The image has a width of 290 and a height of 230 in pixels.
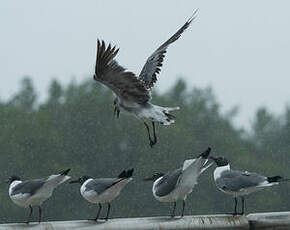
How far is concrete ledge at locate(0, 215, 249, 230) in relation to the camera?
6918 millimetres

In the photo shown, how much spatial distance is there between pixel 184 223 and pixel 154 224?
227mm

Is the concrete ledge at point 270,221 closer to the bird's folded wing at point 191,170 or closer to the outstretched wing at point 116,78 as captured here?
the bird's folded wing at point 191,170

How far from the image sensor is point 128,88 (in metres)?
8.74

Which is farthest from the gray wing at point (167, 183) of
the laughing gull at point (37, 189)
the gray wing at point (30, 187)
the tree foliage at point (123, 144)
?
the tree foliage at point (123, 144)

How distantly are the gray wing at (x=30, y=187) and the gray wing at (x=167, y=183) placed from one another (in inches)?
34.8

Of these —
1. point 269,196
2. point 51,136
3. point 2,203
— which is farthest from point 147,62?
point 51,136

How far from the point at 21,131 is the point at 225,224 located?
97.9 feet

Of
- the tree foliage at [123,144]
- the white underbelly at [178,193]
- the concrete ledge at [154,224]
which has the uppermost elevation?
the white underbelly at [178,193]

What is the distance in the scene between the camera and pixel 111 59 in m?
8.35

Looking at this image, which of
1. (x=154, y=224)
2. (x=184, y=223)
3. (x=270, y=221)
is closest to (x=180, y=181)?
(x=184, y=223)

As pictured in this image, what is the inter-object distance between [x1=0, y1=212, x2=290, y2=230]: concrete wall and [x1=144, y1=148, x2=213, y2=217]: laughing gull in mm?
514

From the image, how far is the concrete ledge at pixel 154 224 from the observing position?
692cm

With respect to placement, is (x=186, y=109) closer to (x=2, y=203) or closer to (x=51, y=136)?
(x=51, y=136)

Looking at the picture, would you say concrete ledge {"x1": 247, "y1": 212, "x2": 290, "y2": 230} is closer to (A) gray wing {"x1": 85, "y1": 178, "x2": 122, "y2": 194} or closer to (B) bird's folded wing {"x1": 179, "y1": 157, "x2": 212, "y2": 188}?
(B) bird's folded wing {"x1": 179, "y1": 157, "x2": 212, "y2": 188}
